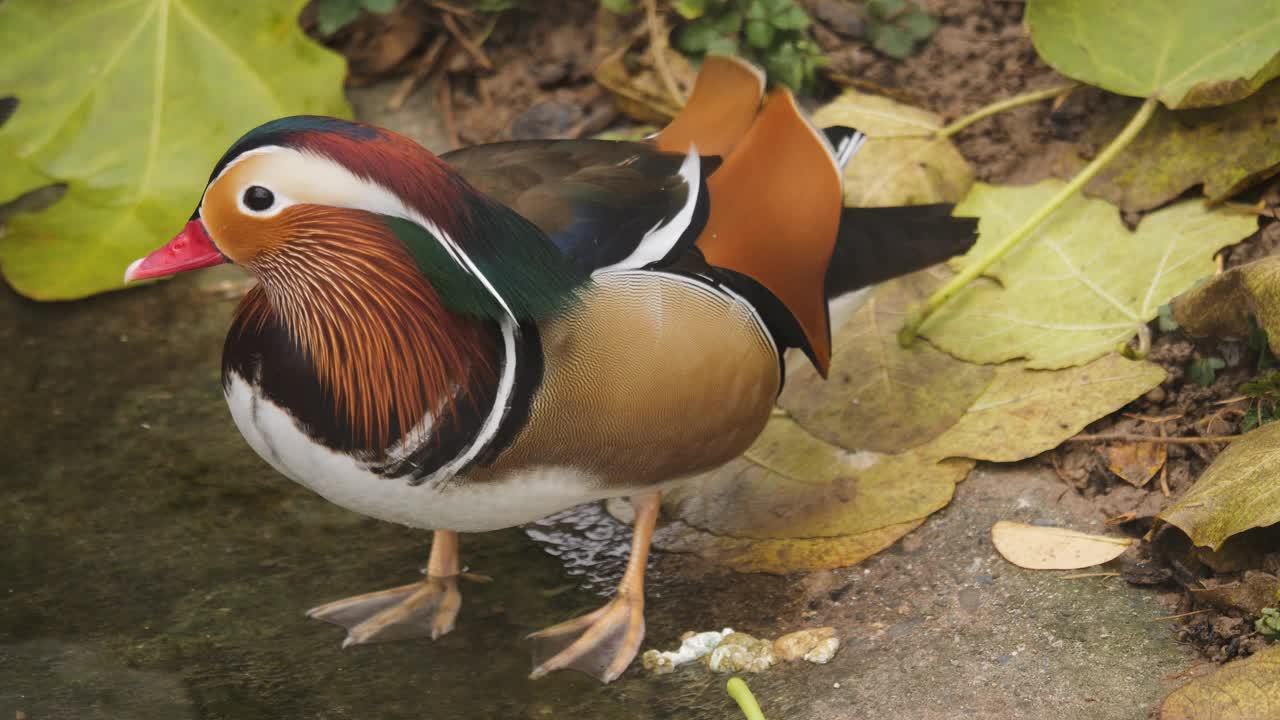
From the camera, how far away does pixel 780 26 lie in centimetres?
354

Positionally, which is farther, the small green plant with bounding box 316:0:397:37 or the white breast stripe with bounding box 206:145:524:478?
the small green plant with bounding box 316:0:397:37

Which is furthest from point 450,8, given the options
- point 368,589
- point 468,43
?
point 368,589

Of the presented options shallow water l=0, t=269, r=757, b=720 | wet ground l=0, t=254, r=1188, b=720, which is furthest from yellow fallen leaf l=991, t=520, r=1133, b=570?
shallow water l=0, t=269, r=757, b=720

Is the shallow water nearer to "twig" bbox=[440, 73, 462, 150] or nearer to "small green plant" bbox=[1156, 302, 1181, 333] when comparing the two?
"twig" bbox=[440, 73, 462, 150]

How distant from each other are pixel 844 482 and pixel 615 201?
0.85m

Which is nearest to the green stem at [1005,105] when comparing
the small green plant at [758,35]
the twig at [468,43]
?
the small green plant at [758,35]

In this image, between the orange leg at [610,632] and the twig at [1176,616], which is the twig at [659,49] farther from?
the twig at [1176,616]

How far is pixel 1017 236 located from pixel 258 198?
1739 mm

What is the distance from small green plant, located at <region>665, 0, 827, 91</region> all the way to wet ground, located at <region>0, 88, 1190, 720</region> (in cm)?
132

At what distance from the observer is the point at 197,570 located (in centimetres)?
269

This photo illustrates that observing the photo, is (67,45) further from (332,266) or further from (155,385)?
(332,266)

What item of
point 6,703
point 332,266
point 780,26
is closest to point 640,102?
point 780,26

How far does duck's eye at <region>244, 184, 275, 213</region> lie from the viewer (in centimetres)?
205

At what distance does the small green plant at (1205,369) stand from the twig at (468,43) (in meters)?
2.12
